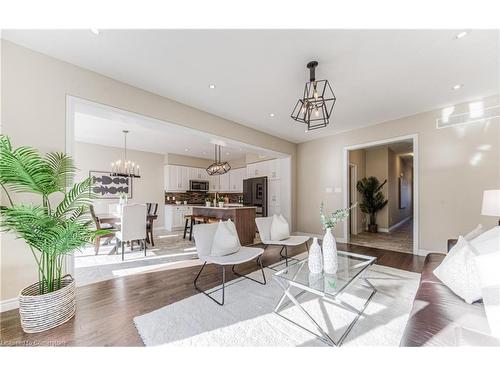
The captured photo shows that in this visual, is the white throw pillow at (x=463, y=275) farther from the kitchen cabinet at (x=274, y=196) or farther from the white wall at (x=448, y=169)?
the kitchen cabinet at (x=274, y=196)

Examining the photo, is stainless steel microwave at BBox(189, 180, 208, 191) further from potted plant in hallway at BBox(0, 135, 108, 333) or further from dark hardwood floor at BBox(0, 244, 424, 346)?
potted plant in hallway at BBox(0, 135, 108, 333)

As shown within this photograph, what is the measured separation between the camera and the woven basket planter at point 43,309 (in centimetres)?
163

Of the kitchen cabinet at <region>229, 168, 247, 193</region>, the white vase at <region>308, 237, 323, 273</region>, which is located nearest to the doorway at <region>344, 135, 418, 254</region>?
the white vase at <region>308, 237, 323, 273</region>

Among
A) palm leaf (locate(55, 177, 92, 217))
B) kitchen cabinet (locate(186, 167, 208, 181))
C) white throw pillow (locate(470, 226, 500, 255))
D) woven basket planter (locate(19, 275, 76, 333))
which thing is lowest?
woven basket planter (locate(19, 275, 76, 333))

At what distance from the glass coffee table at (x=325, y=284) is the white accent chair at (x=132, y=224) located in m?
3.01

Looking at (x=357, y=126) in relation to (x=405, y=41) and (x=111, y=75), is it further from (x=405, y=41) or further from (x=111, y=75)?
(x=111, y=75)

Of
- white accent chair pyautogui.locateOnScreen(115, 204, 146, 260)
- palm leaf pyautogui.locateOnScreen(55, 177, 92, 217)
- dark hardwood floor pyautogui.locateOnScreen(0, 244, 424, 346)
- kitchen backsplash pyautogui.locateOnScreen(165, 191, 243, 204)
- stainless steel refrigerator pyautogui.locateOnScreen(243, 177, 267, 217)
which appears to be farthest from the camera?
kitchen backsplash pyautogui.locateOnScreen(165, 191, 243, 204)

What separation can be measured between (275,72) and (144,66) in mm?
1566

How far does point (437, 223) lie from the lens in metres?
3.52

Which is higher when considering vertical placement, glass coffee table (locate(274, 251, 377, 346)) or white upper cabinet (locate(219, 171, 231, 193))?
white upper cabinet (locate(219, 171, 231, 193))

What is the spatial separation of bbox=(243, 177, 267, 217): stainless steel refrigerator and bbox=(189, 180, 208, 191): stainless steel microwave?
86.1 inches

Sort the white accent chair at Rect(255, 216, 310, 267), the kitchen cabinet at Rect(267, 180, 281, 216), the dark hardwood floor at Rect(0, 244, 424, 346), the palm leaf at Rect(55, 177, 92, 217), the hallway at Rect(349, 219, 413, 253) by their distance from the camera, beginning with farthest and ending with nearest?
1. the kitchen cabinet at Rect(267, 180, 281, 216)
2. the hallway at Rect(349, 219, 413, 253)
3. the white accent chair at Rect(255, 216, 310, 267)
4. the palm leaf at Rect(55, 177, 92, 217)
5. the dark hardwood floor at Rect(0, 244, 424, 346)

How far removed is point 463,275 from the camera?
1.42 m

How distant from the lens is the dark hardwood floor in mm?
1546
